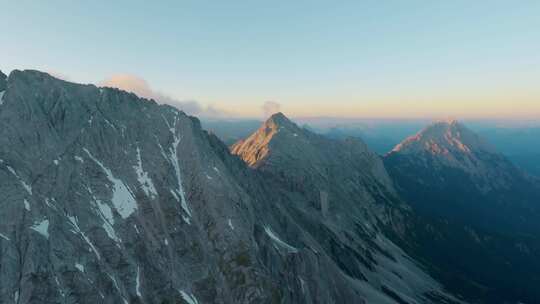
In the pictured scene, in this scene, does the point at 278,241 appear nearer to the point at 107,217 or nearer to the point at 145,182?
the point at 145,182

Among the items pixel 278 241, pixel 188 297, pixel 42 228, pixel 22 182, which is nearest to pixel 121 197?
pixel 42 228

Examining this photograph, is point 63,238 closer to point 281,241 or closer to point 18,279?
point 18,279

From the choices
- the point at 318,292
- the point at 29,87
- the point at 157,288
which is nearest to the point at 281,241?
the point at 318,292

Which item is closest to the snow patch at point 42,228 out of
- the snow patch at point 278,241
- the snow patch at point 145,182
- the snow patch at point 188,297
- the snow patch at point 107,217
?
the snow patch at point 107,217

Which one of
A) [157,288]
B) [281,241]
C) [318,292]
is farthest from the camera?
[281,241]

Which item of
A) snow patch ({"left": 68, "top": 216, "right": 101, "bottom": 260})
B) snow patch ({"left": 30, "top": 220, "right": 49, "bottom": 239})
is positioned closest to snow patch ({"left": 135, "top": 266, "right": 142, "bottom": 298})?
snow patch ({"left": 68, "top": 216, "right": 101, "bottom": 260})

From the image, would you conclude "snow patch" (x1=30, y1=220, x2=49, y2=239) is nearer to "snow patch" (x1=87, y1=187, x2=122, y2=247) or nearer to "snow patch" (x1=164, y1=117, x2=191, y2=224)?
"snow patch" (x1=87, y1=187, x2=122, y2=247)

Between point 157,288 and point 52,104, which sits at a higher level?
point 52,104
